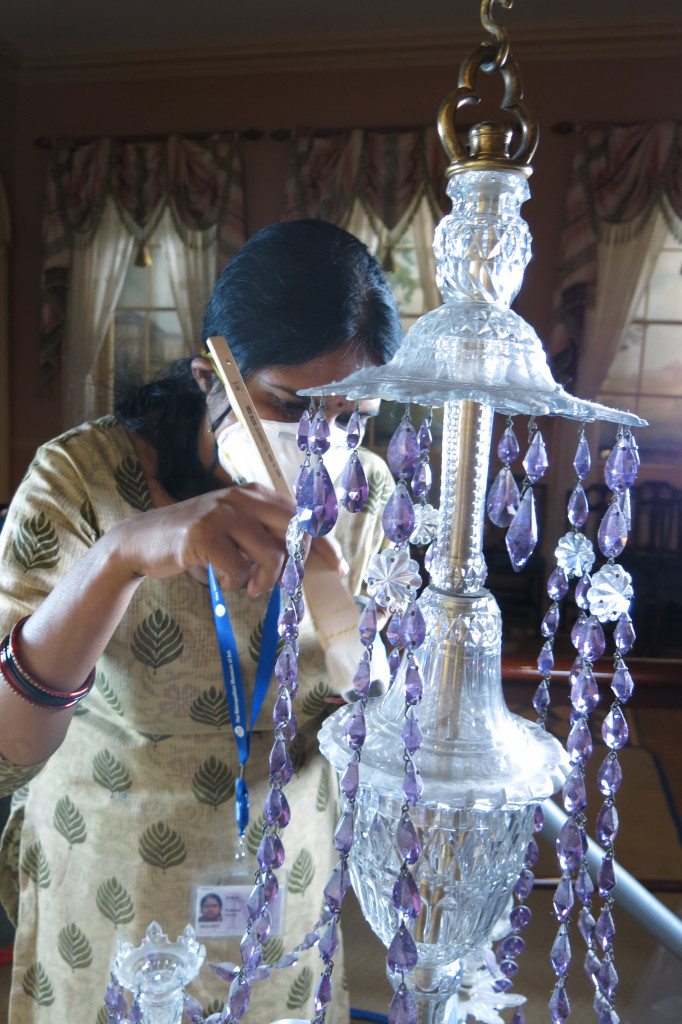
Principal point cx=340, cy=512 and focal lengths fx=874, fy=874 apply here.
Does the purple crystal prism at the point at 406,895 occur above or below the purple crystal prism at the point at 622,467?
below

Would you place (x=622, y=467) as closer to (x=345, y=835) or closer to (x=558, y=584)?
(x=558, y=584)

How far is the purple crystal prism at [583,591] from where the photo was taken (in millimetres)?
452

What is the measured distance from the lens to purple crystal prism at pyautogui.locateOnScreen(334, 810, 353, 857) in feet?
1.30

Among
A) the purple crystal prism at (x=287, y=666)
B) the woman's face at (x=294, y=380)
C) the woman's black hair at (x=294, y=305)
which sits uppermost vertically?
the woman's black hair at (x=294, y=305)

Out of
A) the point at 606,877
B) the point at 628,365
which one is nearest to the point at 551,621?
the point at 606,877

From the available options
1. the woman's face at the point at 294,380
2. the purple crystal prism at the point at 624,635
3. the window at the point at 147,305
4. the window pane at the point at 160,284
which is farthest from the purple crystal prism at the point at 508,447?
the window pane at the point at 160,284

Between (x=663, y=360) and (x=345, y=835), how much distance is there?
16.5ft

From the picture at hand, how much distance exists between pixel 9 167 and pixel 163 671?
5.36 meters

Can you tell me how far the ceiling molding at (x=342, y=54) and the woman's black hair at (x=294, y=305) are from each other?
425 centimetres

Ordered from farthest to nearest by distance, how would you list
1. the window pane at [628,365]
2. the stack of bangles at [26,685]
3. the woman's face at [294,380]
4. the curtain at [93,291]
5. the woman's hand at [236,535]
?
the curtain at [93,291] < the window pane at [628,365] < the woman's face at [294,380] < the stack of bangles at [26,685] < the woman's hand at [236,535]

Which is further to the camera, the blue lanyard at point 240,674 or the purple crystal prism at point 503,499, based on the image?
Answer: the blue lanyard at point 240,674

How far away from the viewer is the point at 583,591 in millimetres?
464

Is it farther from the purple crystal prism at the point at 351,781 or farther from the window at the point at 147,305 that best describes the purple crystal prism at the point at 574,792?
the window at the point at 147,305

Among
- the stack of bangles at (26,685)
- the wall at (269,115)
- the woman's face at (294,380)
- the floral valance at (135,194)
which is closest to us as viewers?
the stack of bangles at (26,685)
